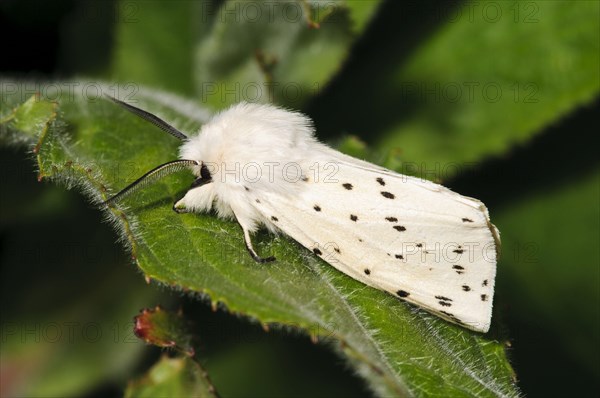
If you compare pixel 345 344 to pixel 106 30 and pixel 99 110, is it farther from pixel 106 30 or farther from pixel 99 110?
pixel 106 30

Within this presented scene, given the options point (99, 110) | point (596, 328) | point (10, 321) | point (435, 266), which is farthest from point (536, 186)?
point (10, 321)

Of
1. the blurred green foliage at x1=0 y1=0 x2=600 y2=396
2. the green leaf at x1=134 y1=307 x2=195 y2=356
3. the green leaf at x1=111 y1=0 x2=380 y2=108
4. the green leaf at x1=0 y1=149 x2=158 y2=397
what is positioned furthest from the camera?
the green leaf at x1=0 y1=149 x2=158 y2=397

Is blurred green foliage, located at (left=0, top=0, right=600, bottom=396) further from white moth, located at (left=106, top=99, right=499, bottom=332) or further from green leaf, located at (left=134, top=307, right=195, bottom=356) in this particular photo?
green leaf, located at (left=134, top=307, right=195, bottom=356)

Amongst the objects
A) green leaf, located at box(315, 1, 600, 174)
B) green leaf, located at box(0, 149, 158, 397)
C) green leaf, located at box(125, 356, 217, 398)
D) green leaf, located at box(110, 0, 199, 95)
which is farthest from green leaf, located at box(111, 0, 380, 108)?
green leaf, located at box(125, 356, 217, 398)

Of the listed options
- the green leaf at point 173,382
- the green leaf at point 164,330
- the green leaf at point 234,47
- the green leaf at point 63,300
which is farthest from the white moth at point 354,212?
the green leaf at point 63,300

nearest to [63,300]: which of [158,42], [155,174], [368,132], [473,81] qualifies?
[158,42]
